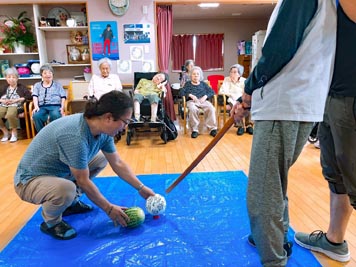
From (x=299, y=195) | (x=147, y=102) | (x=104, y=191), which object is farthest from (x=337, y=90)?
(x=147, y=102)

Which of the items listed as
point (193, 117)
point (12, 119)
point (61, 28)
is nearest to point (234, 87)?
point (193, 117)

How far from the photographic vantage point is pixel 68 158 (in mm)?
1651

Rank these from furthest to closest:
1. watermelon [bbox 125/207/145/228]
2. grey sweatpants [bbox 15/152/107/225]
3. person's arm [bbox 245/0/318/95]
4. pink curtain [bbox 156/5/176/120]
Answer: pink curtain [bbox 156/5/176/120] → watermelon [bbox 125/207/145/228] → grey sweatpants [bbox 15/152/107/225] → person's arm [bbox 245/0/318/95]

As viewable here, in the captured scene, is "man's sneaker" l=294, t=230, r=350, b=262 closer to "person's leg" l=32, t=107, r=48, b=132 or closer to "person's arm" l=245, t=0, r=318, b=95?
"person's arm" l=245, t=0, r=318, b=95

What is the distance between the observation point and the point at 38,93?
15.0 feet

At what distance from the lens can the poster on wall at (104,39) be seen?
16.5 feet

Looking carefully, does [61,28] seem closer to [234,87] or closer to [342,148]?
[234,87]

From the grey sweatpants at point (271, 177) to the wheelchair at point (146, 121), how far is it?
298cm

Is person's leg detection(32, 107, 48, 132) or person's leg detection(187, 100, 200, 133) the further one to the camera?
person's leg detection(187, 100, 200, 133)

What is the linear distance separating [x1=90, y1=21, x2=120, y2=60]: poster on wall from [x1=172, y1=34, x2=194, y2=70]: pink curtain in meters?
5.60

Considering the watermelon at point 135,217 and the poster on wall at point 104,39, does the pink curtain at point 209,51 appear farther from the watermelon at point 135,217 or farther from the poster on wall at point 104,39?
the watermelon at point 135,217

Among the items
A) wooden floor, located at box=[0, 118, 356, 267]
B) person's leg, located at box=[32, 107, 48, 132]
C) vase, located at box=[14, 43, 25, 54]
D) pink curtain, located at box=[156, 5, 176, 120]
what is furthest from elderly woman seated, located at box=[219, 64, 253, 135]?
vase, located at box=[14, 43, 25, 54]

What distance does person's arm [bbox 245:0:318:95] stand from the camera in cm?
103

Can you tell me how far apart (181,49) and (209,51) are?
3.16 feet
